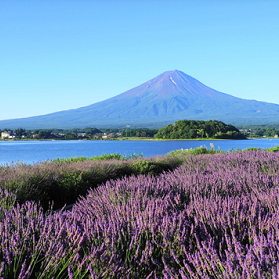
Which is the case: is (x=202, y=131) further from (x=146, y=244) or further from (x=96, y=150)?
(x=146, y=244)

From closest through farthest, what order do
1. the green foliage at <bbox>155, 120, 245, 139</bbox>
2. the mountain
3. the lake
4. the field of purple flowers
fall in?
the field of purple flowers
the lake
the green foliage at <bbox>155, 120, 245, 139</bbox>
the mountain

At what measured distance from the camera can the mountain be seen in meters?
150

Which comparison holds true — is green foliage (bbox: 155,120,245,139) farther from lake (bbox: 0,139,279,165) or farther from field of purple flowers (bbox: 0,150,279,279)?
field of purple flowers (bbox: 0,150,279,279)

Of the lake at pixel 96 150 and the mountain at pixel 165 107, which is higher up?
the mountain at pixel 165 107

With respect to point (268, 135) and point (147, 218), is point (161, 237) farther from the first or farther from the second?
point (268, 135)

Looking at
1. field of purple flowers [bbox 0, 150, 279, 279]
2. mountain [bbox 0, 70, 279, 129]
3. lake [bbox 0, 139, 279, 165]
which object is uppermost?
mountain [bbox 0, 70, 279, 129]

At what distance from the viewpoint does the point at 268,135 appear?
165 ft

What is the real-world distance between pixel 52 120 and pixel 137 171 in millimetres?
156154

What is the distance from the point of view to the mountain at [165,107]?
149875 mm

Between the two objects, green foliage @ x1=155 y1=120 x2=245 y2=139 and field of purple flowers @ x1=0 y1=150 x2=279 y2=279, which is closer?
field of purple flowers @ x1=0 y1=150 x2=279 y2=279

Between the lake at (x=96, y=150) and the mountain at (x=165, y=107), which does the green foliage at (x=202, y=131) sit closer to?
the lake at (x=96, y=150)

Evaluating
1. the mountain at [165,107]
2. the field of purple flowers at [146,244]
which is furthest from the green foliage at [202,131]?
the mountain at [165,107]

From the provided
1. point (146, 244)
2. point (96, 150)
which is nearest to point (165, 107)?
point (96, 150)

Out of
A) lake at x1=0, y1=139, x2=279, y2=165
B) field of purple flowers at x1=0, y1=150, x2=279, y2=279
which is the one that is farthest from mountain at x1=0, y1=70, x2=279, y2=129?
field of purple flowers at x1=0, y1=150, x2=279, y2=279
